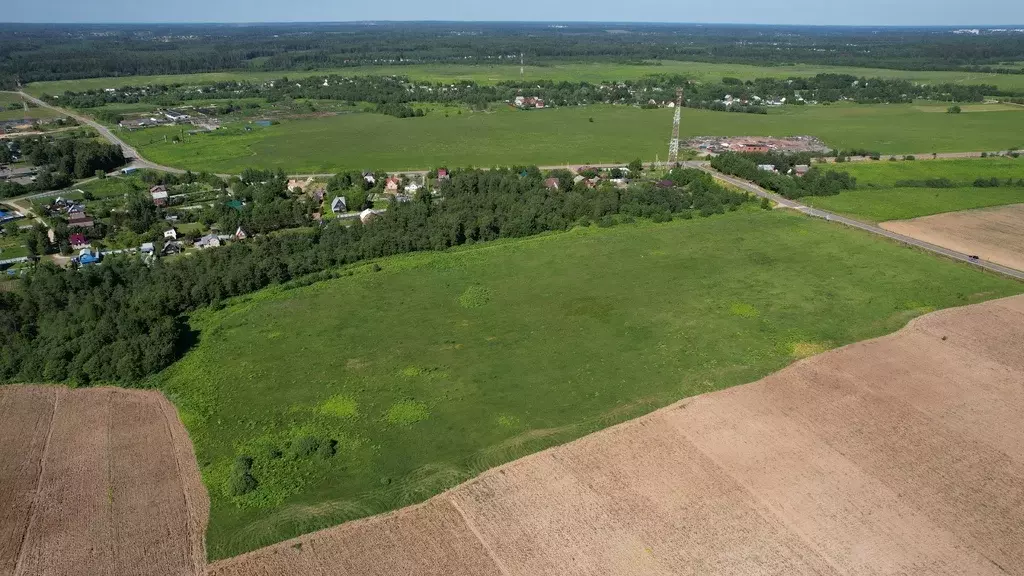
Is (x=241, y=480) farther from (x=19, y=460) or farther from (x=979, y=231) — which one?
(x=979, y=231)

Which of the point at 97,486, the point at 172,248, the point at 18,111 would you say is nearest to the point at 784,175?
the point at 172,248

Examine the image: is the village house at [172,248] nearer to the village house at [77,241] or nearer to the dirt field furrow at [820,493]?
the village house at [77,241]

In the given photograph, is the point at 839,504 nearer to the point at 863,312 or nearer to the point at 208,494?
the point at 863,312

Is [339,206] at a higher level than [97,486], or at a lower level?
higher

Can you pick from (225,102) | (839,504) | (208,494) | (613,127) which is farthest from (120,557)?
(225,102)

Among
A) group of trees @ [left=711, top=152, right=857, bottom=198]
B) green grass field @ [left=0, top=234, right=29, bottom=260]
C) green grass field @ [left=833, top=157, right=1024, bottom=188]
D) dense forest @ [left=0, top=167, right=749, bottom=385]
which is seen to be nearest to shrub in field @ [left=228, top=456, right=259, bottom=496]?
dense forest @ [left=0, top=167, right=749, bottom=385]

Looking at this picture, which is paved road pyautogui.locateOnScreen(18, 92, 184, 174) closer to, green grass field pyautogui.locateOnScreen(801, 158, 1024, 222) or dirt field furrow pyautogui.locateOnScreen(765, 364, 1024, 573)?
dirt field furrow pyautogui.locateOnScreen(765, 364, 1024, 573)
